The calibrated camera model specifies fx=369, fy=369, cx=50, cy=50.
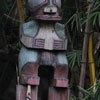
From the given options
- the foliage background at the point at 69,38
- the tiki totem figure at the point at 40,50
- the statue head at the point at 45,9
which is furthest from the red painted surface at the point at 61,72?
the foliage background at the point at 69,38

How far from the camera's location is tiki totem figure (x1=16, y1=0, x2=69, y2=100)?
2.63 meters

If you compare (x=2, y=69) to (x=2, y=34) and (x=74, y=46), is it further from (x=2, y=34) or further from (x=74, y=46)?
(x=74, y=46)

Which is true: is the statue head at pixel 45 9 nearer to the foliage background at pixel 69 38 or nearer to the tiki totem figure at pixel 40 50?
the tiki totem figure at pixel 40 50

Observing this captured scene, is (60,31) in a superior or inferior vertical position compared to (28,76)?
superior

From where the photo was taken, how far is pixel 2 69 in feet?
16.7

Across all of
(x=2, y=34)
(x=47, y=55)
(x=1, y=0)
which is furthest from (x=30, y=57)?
(x=2, y=34)

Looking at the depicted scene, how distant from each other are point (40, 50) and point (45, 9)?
0.98 ft

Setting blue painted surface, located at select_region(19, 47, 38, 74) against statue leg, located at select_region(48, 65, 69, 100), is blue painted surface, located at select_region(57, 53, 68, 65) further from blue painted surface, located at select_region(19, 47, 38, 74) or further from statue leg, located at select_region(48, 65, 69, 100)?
blue painted surface, located at select_region(19, 47, 38, 74)

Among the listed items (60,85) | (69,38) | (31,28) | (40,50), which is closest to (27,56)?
(40,50)

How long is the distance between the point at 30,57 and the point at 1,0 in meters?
1.62

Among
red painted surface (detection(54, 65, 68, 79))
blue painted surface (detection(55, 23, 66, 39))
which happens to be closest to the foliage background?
blue painted surface (detection(55, 23, 66, 39))

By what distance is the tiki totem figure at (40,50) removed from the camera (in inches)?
104

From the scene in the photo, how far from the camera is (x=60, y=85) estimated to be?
268 cm

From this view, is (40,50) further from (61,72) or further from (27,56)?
(61,72)
